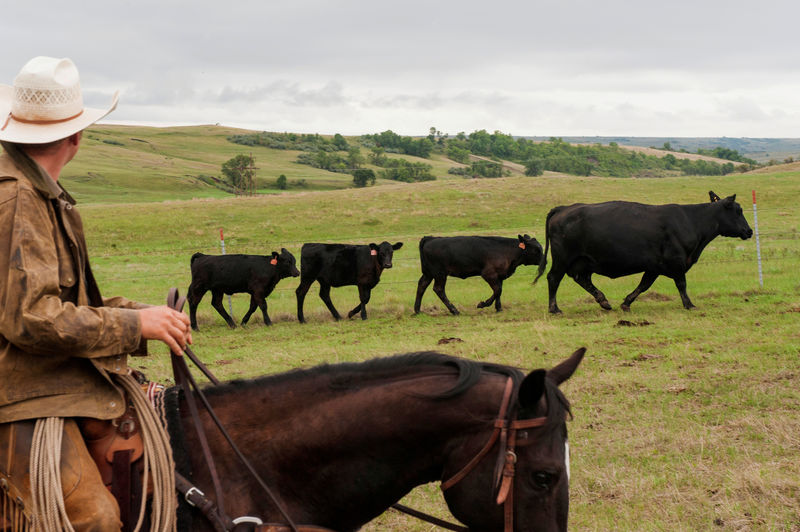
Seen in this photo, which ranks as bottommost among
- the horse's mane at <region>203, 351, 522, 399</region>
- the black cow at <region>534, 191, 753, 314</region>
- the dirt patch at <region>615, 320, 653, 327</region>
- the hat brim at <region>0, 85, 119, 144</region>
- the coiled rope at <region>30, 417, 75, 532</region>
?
the dirt patch at <region>615, 320, 653, 327</region>

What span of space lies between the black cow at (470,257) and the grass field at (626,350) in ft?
2.64

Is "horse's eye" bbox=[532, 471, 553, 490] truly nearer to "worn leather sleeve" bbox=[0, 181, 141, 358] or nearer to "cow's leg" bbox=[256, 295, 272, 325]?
"worn leather sleeve" bbox=[0, 181, 141, 358]

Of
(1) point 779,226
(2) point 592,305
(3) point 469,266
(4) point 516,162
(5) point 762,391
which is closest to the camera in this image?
(5) point 762,391

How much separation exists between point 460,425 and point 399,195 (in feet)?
144

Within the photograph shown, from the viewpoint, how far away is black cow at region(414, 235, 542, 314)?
17734 mm

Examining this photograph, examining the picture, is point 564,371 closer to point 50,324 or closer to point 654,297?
point 50,324

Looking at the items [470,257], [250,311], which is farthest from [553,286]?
[250,311]

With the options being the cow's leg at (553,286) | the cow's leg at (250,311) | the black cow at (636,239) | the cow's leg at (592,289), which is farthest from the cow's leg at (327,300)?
the cow's leg at (592,289)

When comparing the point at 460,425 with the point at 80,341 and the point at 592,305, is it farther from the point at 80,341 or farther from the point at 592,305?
the point at 592,305

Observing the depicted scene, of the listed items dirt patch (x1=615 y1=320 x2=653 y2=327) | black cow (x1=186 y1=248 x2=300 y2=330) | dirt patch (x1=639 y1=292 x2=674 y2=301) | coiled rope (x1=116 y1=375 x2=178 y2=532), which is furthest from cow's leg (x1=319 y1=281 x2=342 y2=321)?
coiled rope (x1=116 y1=375 x2=178 y2=532)

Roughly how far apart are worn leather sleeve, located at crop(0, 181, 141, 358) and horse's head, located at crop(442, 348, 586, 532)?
53.4 inches

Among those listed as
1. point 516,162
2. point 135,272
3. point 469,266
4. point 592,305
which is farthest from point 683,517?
point 516,162

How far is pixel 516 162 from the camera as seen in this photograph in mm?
135750

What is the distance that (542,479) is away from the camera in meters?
2.63
